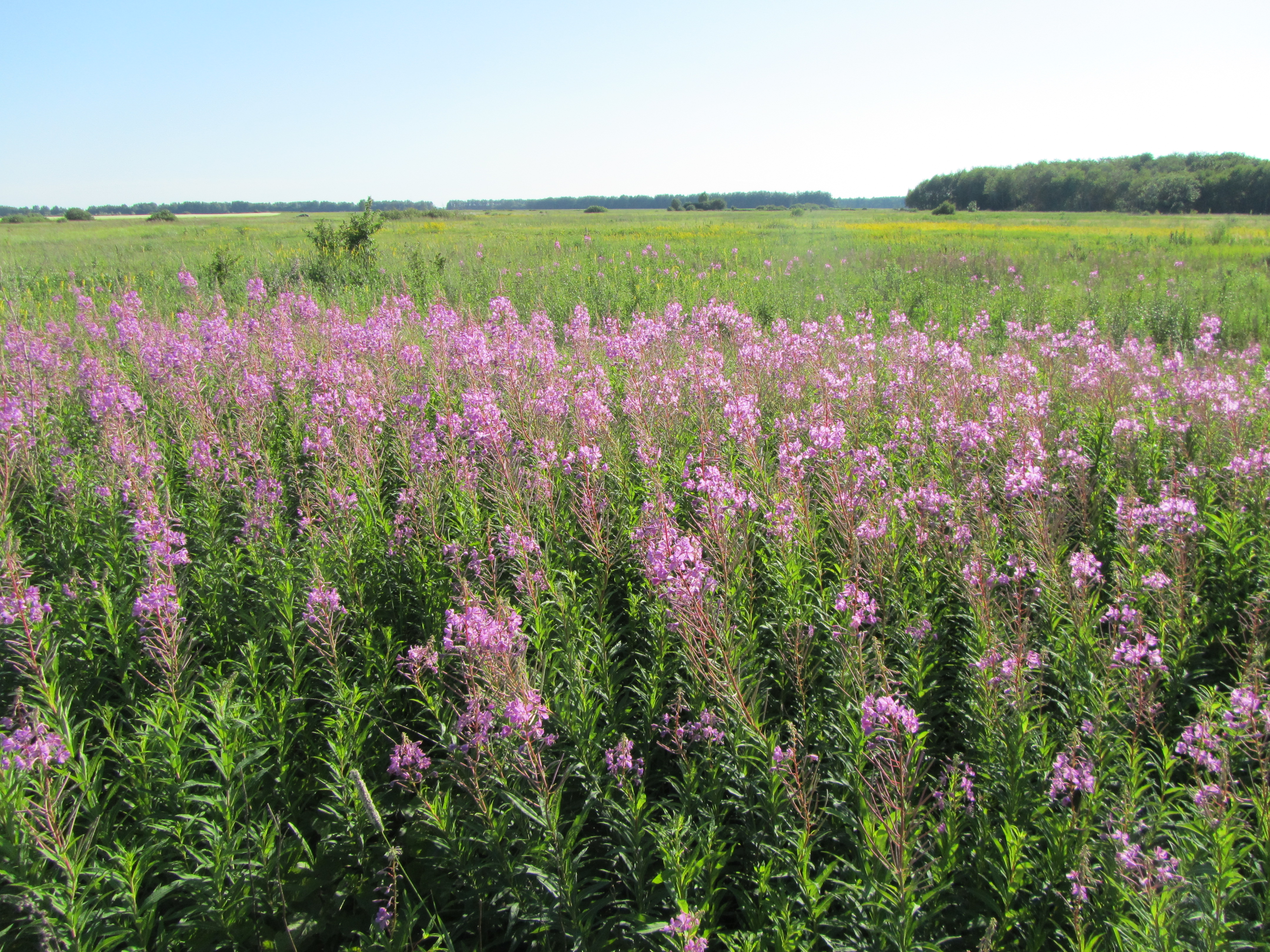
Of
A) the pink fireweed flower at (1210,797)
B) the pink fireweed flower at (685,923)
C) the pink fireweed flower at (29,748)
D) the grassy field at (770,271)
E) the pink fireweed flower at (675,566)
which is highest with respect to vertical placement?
the grassy field at (770,271)

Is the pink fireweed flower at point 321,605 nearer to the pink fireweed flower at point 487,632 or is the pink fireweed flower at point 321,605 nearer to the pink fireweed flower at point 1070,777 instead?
the pink fireweed flower at point 487,632

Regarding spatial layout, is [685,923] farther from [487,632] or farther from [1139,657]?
[1139,657]

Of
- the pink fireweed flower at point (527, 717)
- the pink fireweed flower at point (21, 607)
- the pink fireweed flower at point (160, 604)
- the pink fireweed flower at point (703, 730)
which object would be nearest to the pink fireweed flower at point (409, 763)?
the pink fireweed flower at point (527, 717)

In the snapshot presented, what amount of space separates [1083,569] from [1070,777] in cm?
122

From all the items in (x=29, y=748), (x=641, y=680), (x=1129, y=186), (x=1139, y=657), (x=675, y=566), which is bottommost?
(x=641, y=680)

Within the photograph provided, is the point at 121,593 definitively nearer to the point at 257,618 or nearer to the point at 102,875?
the point at 257,618

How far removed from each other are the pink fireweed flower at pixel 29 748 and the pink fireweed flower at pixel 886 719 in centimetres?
301

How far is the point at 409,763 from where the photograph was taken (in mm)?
2744

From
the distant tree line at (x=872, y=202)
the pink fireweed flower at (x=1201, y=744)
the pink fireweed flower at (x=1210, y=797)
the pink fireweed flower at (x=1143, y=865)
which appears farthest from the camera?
the distant tree line at (x=872, y=202)

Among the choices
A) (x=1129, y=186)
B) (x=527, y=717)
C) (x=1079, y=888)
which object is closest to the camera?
(x=1079, y=888)

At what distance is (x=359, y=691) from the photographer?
10.5ft

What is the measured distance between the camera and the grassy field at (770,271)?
46.6 ft

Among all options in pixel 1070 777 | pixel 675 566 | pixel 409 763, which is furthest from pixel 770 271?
pixel 409 763

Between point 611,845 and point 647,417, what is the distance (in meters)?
3.54
